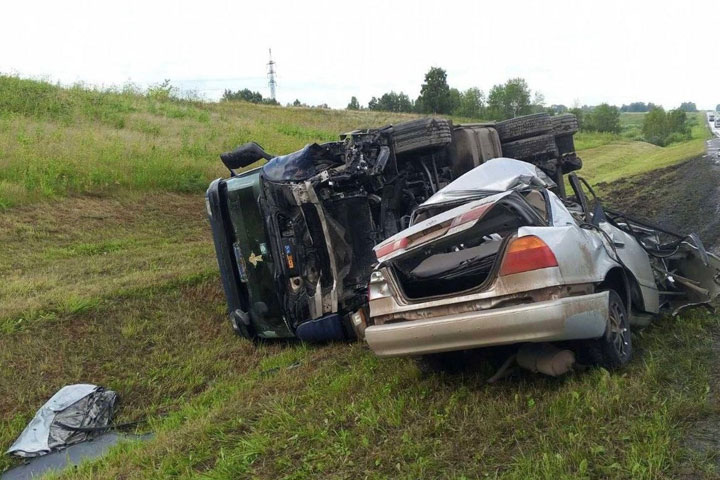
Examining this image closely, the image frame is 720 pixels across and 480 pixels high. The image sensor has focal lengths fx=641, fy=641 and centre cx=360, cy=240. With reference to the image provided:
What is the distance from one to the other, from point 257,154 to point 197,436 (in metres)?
3.52

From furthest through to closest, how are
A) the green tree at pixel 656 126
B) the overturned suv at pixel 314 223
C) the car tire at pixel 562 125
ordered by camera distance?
the green tree at pixel 656 126 < the car tire at pixel 562 125 < the overturned suv at pixel 314 223

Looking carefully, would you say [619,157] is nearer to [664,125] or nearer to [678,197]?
[678,197]

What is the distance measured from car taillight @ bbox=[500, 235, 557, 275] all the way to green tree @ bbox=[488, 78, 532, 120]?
54.7 m

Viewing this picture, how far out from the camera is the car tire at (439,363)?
15.1 ft

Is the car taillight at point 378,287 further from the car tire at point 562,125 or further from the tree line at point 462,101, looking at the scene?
the tree line at point 462,101

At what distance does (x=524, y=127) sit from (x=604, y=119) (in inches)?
2501

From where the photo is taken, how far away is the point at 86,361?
6.59 metres

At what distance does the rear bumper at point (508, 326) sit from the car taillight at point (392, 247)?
1.70ft

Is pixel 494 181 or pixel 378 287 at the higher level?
pixel 494 181

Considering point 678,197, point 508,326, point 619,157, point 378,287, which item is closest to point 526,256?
point 508,326

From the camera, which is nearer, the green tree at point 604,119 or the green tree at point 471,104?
the green tree at point 471,104

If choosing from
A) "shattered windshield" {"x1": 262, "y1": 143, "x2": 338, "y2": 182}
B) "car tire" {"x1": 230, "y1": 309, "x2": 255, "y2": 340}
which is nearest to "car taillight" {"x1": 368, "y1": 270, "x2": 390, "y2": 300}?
"shattered windshield" {"x1": 262, "y1": 143, "x2": 338, "y2": 182}

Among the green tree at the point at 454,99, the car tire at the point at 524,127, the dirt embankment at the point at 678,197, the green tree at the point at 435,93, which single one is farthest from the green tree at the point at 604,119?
the car tire at the point at 524,127

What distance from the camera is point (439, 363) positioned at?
4.64 metres
